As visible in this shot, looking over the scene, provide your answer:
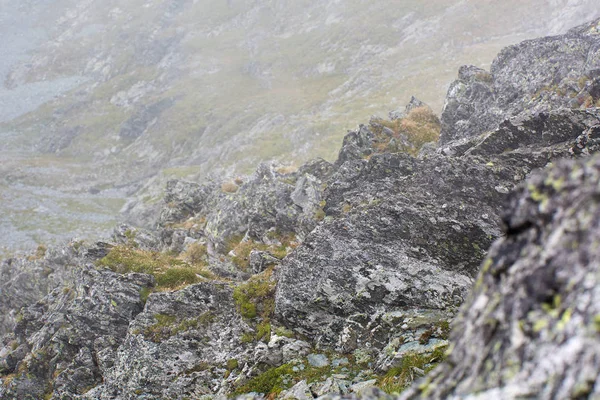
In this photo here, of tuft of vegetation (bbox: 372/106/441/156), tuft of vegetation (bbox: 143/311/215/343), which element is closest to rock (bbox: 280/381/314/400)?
tuft of vegetation (bbox: 143/311/215/343)

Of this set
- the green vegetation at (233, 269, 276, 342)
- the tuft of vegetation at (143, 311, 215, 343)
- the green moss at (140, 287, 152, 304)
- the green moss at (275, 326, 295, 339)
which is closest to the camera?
the green moss at (275, 326, 295, 339)

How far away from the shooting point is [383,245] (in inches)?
743

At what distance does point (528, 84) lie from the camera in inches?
1144

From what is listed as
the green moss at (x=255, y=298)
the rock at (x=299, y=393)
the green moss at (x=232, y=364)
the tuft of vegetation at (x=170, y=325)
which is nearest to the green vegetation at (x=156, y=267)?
the tuft of vegetation at (x=170, y=325)

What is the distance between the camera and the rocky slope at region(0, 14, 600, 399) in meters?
5.69

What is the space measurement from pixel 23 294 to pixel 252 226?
28.3 metres

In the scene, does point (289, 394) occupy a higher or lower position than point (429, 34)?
lower

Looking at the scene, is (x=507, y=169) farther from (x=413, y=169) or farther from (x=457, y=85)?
(x=457, y=85)

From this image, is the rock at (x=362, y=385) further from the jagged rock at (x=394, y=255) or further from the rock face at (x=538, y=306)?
the rock face at (x=538, y=306)

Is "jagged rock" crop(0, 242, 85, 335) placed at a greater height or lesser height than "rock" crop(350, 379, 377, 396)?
greater

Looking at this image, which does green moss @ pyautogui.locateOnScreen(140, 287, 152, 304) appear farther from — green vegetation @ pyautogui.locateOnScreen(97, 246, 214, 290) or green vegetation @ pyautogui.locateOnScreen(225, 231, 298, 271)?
green vegetation @ pyautogui.locateOnScreen(225, 231, 298, 271)

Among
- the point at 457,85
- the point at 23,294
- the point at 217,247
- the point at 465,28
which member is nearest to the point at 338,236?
the point at 217,247

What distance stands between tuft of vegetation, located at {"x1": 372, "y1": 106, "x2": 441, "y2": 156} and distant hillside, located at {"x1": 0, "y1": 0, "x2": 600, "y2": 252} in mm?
56502

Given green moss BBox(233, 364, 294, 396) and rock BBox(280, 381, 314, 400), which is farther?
green moss BBox(233, 364, 294, 396)
